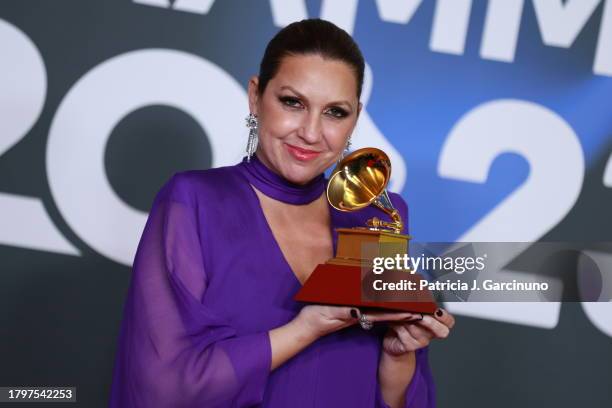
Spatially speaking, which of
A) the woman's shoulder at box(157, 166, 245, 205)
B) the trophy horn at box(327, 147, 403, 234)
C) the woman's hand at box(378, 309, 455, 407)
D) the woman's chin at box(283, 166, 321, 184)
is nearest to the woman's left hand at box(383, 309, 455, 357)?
the woman's hand at box(378, 309, 455, 407)

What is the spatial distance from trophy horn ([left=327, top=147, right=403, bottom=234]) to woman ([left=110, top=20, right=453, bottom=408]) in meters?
0.06

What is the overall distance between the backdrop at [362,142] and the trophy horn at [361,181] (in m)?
1.35

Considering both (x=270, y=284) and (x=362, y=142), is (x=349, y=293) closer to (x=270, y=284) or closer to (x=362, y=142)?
(x=270, y=284)

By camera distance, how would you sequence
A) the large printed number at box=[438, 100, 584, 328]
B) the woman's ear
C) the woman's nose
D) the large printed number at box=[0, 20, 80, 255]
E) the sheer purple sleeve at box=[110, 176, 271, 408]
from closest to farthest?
1. the sheer purple sleeve at box=[110, 176, 271, 408]
2. the woman's nose
3. the woman's ear
4. the large printed number at box=[0, 20, 80, 255]
5. the large printed number at box=[438, 100, 584, 328]

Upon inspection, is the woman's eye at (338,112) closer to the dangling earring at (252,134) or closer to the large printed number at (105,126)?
the dangling earring at (252,134)

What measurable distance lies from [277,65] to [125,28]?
147 centimetres

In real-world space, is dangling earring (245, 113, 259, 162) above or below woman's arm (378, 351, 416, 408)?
above

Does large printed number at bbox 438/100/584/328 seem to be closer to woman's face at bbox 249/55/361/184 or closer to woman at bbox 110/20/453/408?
woman at bbox 110/20/453/408

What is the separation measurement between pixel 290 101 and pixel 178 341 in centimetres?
73

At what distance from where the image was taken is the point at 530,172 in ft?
12.1

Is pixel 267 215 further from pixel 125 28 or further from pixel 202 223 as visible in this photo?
pixel 125 28

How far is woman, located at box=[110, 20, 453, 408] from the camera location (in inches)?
72.1

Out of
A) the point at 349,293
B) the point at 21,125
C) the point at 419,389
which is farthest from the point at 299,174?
the point at 21,125

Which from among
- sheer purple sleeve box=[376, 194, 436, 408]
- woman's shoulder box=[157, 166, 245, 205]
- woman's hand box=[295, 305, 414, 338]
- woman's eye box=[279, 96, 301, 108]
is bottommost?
sheer purple sleeve box=[376, 194, 436, 408]
